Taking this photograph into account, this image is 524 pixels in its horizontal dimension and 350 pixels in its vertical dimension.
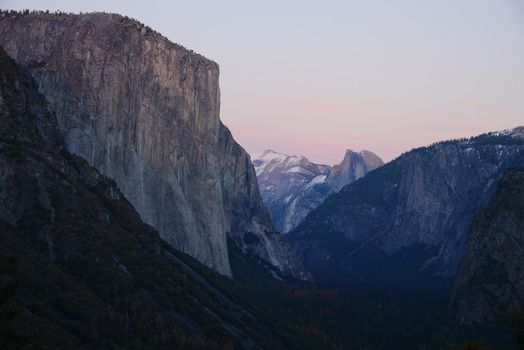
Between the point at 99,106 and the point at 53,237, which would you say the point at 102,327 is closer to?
the point at 53,237

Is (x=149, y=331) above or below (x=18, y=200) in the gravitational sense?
A: below

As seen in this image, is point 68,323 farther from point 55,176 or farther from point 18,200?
point 55,176

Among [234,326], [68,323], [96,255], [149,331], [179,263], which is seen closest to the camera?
[68,323]

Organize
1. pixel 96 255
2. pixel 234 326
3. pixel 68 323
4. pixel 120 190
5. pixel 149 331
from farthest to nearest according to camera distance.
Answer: pixel 120 190 → pixel 234 326 → pixel 96 255 → pixel 149 331 → pixel 68 323

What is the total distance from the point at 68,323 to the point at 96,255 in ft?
87.2

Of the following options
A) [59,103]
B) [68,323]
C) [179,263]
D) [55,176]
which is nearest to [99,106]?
[59,103]

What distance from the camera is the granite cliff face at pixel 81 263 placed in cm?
10894

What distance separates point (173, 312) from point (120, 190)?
164 ft

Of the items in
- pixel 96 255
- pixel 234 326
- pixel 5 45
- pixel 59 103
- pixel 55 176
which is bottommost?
Result: pixel 234 326

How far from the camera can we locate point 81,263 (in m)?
128

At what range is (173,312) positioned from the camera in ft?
457

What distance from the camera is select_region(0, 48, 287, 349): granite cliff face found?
10894cm

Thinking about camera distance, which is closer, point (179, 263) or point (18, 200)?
point (18, 200)

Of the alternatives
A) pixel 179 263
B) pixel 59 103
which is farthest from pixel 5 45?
pixel 179 263
